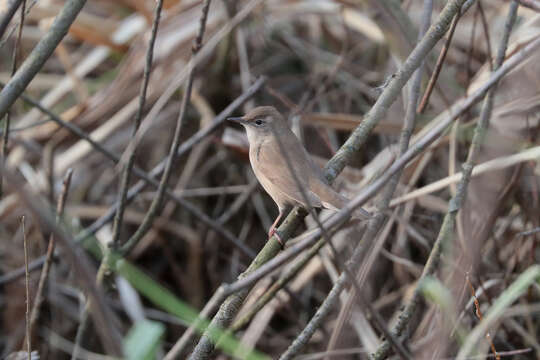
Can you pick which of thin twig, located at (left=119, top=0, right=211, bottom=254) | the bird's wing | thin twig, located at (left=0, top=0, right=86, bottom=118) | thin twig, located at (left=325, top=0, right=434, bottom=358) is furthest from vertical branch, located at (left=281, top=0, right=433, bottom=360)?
thin twig, located at (left=0, top=0, right=86, bottom=118)

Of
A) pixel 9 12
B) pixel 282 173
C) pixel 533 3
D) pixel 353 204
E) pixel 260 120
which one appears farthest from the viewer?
pixel 260 120

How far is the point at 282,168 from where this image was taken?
2957 mm

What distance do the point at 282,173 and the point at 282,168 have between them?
45 mm

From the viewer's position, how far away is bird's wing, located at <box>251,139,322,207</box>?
2618 mm

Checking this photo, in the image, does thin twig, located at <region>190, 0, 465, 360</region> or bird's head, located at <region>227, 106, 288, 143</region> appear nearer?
thin twig, located at <region>190, 0, 465, 360</region>

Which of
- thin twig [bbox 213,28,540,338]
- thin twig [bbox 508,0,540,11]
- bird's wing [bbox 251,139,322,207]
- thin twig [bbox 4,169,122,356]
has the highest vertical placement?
thin twig [bbox 4,169,122,356]

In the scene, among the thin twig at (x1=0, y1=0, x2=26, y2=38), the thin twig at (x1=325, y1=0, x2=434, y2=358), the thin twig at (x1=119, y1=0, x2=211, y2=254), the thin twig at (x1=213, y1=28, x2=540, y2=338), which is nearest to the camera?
the thin twig at (x1=213, y1=28, x2=540, y2=338)

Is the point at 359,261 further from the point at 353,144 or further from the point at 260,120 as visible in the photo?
the point at 260,120

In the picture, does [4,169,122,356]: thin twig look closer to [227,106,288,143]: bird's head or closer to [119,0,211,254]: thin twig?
[119,0,211,254]: thin twig

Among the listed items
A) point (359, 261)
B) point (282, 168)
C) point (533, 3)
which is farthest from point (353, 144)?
point (282, 168)

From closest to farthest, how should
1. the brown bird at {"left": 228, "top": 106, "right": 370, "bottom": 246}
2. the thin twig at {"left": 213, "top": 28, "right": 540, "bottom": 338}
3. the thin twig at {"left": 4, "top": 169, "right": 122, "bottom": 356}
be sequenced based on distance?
the thin twig at {"left": 4, "top": 169, "right": 122, "bottom": 356} < the thin twig at {"left": 213, "top": 28, "right": 540, "bottom": 338} < the brown bird at {"left": 228, "top": 106, "right": 370, "bottom": 246}

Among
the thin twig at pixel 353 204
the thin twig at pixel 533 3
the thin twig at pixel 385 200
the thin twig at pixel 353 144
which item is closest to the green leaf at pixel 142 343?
the thin twig at pixel 353 204

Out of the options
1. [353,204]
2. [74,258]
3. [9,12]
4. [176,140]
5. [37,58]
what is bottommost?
[353,204]

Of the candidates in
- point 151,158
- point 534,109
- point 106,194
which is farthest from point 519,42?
point 106,194
